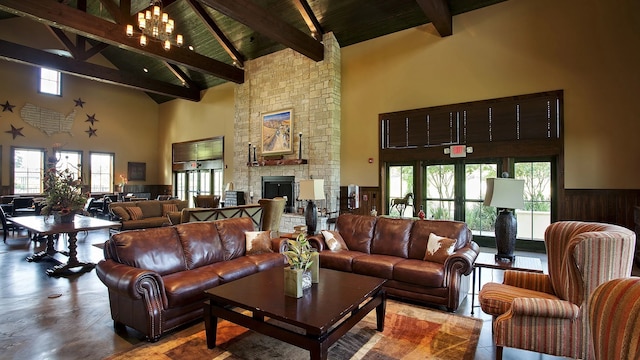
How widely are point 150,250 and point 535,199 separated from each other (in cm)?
660

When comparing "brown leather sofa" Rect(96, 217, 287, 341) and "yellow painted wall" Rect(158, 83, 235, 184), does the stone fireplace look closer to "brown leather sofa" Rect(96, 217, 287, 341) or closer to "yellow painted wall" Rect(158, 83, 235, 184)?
"yellow painted wall" Rect(158, 83, 235, 184)

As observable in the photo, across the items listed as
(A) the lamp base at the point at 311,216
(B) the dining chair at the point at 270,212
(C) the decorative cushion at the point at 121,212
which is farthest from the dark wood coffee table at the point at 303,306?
(C) the decorative cushion at the point at 121,212

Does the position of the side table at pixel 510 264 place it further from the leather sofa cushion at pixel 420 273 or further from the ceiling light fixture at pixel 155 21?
the ceiling light fixture at pixel 155 21

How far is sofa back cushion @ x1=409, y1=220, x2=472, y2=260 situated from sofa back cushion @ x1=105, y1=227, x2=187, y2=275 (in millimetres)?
Answer: 2818

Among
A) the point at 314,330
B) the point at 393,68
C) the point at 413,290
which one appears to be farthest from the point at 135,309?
the point at 393,68

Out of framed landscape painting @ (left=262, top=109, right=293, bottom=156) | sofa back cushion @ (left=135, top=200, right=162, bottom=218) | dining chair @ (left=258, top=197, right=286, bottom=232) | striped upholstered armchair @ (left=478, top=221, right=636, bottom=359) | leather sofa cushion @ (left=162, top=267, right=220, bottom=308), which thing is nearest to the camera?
striped upholstered armchair @ (left=478, top=221, right=636, bottom=359)

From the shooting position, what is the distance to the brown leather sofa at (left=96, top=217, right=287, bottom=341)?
2771mm

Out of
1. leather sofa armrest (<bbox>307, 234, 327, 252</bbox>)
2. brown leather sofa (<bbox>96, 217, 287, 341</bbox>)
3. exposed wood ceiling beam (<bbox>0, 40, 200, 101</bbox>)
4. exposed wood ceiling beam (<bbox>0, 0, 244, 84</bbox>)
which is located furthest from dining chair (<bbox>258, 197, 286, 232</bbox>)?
exposed wood ceiling beam (<bbox>0, 40, 200, 101</bbox>)

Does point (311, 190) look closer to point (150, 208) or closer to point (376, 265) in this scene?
point (376, 265)

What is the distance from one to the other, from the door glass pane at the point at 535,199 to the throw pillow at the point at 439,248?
332cm

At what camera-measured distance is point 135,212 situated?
746cm

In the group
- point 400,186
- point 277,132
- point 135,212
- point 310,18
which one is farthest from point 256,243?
point 310,18

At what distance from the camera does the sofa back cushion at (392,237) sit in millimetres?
4189

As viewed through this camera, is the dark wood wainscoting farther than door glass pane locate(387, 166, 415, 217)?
No
